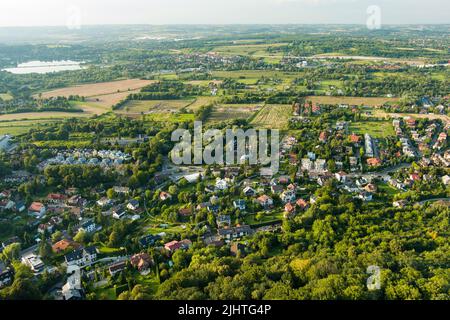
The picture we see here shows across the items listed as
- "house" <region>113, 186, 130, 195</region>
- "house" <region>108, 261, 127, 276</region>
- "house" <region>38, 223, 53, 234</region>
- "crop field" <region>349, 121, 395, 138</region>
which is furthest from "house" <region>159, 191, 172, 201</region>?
"crop field" <region>349, 121, 395, 138</region>

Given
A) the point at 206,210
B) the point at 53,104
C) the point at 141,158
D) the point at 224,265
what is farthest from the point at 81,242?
the point at 53,104

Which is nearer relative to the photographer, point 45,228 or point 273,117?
point 45,228

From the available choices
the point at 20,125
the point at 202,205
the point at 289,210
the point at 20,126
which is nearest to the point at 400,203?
the point at 289,210

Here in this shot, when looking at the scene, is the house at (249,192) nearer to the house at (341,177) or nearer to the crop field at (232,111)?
the house at (341,177)

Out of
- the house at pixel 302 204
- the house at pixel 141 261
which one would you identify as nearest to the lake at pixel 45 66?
the house at pixel 302 204

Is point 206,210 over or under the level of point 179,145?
under

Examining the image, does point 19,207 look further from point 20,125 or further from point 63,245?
point 20,125

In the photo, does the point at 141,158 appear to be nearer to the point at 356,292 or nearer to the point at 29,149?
the point at 29,149
